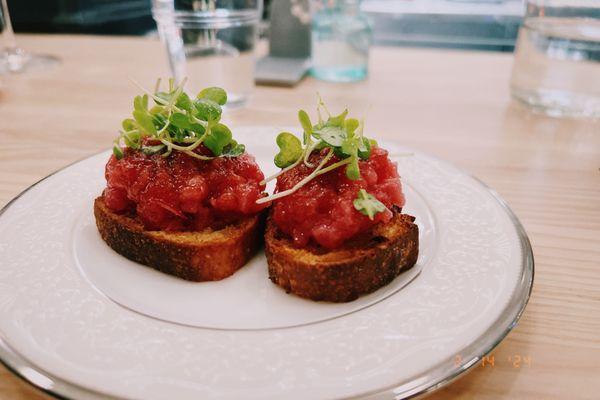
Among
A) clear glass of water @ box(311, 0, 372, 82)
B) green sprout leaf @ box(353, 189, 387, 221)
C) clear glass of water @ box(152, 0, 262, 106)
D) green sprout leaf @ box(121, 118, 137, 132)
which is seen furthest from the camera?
clear glass of water @ box(311, 0, 372, 82)

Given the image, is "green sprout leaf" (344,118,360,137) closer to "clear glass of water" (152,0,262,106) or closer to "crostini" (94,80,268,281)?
"crostini" (94,80,268,281)

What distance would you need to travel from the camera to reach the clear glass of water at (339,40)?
9.89 ft

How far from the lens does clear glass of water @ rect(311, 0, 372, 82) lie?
119 inches

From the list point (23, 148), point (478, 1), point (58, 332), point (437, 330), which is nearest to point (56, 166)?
point (23, 148)

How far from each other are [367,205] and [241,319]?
1.34 ft

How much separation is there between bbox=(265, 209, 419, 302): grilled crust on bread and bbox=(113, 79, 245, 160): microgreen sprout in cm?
32

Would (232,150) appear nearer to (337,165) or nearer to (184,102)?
(184,102)

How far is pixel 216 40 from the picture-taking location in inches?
107

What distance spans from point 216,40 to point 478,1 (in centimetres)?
407

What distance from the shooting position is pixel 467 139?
7.89 ft
